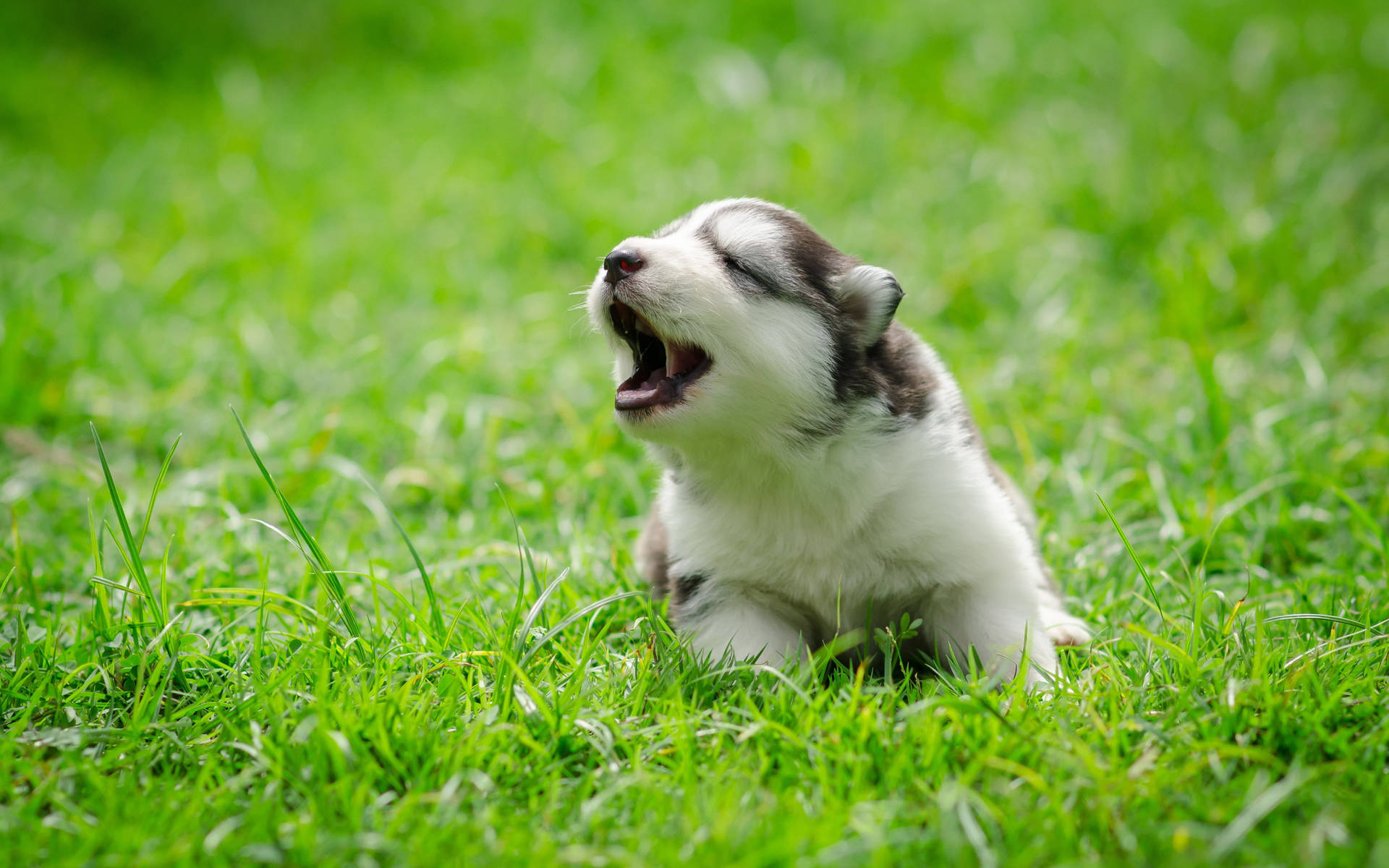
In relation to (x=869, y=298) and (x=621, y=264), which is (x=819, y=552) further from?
(x=621, y=264)

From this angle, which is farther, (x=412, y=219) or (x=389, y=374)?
(x=412, y=219)

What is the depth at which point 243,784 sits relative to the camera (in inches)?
96.6

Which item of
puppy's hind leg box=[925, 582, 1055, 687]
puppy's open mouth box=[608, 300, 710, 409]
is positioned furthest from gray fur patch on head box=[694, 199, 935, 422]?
puppy's hind leg box=[925, 582, 1055, 687]

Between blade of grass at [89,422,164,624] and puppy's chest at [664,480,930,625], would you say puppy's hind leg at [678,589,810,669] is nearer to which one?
puppy's chest at [664,480,930,625]

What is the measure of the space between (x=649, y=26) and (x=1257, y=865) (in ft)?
29.9

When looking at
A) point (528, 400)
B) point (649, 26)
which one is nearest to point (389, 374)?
point (528, 400)

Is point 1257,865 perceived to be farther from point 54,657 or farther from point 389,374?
point 389,374

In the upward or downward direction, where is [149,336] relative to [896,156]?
downward

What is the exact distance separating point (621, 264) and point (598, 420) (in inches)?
80.3

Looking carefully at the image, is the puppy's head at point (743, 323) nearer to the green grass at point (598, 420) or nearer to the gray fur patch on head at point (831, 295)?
the gray fur patch on head at point (831, 295)

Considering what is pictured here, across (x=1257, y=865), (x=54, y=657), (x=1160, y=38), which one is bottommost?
(x=1257, y=865)

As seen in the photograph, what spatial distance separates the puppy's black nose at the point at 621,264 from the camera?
3.02 metres

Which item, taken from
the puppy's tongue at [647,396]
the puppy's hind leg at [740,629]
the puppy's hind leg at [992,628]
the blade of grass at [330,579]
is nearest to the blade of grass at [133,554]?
the blade of grass at [330,579]

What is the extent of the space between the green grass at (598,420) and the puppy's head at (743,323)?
2.19 ft
